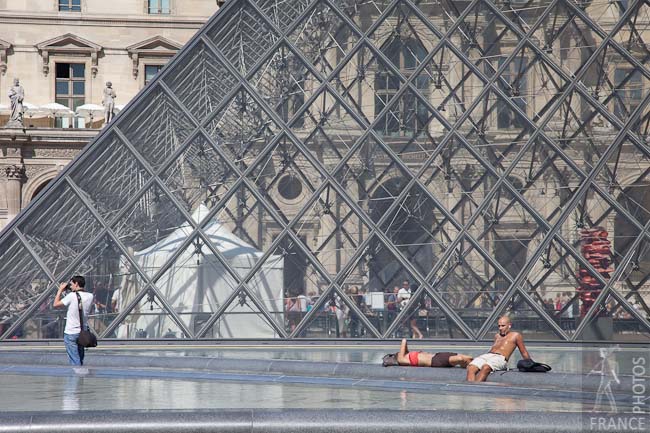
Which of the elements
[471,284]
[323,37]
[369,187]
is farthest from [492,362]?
[323,37]

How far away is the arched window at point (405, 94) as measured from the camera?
1909 cm

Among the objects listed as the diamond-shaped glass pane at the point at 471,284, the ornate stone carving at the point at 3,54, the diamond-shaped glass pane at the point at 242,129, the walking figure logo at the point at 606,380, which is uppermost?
the ornate stone carving at the point at 3,54

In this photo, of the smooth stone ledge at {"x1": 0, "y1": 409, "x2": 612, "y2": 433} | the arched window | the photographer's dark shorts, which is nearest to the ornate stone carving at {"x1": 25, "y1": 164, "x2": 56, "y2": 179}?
the arched window

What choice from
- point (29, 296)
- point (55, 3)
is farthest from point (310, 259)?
point (55, 3)

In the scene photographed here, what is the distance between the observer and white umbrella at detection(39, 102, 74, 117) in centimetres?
3675

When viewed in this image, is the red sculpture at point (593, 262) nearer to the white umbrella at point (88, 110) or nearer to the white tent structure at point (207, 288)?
the white tent structure at point (207, 288)

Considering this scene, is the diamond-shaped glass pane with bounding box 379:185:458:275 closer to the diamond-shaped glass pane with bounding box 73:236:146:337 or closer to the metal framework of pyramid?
the metal framework of pyramid

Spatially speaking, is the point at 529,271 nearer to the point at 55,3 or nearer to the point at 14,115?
the point at 14,115

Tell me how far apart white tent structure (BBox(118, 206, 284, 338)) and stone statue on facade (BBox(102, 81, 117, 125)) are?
17.6 m

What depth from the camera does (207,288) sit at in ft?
60.2

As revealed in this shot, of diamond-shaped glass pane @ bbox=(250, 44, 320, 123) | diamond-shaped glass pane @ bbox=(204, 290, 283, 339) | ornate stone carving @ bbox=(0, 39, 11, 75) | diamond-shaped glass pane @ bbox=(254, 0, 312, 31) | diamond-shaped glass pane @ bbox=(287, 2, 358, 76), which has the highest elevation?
ornate stone carving @ bbox=(0, 39, 11, 75)

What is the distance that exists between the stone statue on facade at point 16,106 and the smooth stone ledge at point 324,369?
74.2 feet

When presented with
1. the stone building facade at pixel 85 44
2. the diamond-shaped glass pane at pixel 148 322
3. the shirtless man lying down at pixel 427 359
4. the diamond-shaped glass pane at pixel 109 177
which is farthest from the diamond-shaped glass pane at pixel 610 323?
the stone building facade at pixel 85 44

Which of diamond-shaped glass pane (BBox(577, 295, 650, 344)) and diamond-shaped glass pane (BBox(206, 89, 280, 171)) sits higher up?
diamond-shaped glass pane (BBox(206, 89, 280, 171))
